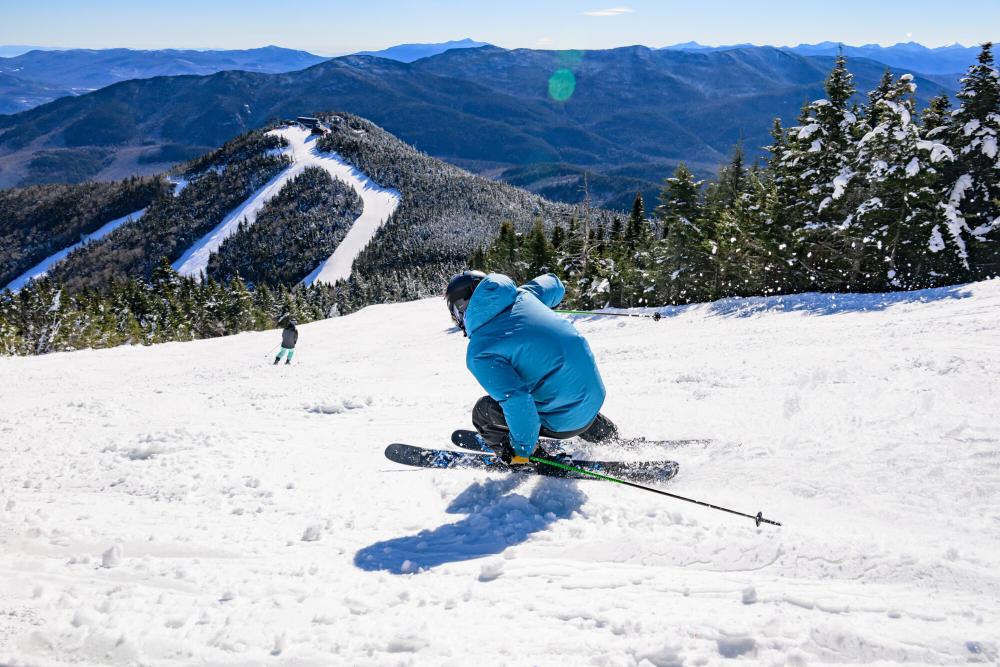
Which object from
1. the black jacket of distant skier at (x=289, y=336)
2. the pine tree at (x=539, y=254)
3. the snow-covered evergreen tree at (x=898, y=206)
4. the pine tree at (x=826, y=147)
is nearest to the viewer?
the snow-covered evergreen tree at (x=898, y=206)

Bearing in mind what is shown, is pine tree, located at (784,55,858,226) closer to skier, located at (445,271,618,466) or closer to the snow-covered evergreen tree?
the snow-covered evergreen tree

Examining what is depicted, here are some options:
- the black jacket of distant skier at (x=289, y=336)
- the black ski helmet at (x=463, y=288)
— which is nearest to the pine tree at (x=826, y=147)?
the black jacket of distant skier at (x=289, y=336)

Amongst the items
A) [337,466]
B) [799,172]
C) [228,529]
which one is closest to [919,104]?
[799,172]

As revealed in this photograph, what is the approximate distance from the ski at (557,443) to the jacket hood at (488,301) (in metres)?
1.70

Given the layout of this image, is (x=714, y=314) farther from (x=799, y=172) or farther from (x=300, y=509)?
(x=300, y=509)

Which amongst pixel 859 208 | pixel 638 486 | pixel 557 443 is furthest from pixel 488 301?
pixel 859 208

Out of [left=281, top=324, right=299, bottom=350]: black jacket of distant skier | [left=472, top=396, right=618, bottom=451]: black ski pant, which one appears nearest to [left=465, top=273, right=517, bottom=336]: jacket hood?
[left=472, top=396, right=618, bottom=451]: black ski pant

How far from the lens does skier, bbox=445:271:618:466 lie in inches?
178

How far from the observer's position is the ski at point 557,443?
5645mm

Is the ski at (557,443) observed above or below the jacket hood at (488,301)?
below

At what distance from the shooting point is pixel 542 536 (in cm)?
419

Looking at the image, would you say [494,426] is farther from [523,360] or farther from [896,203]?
[896,203]

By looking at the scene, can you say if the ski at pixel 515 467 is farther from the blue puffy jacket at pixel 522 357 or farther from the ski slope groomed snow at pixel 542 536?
the blue puffy jacket at pixel 522 357

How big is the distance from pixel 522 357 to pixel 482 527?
4.64 feet
